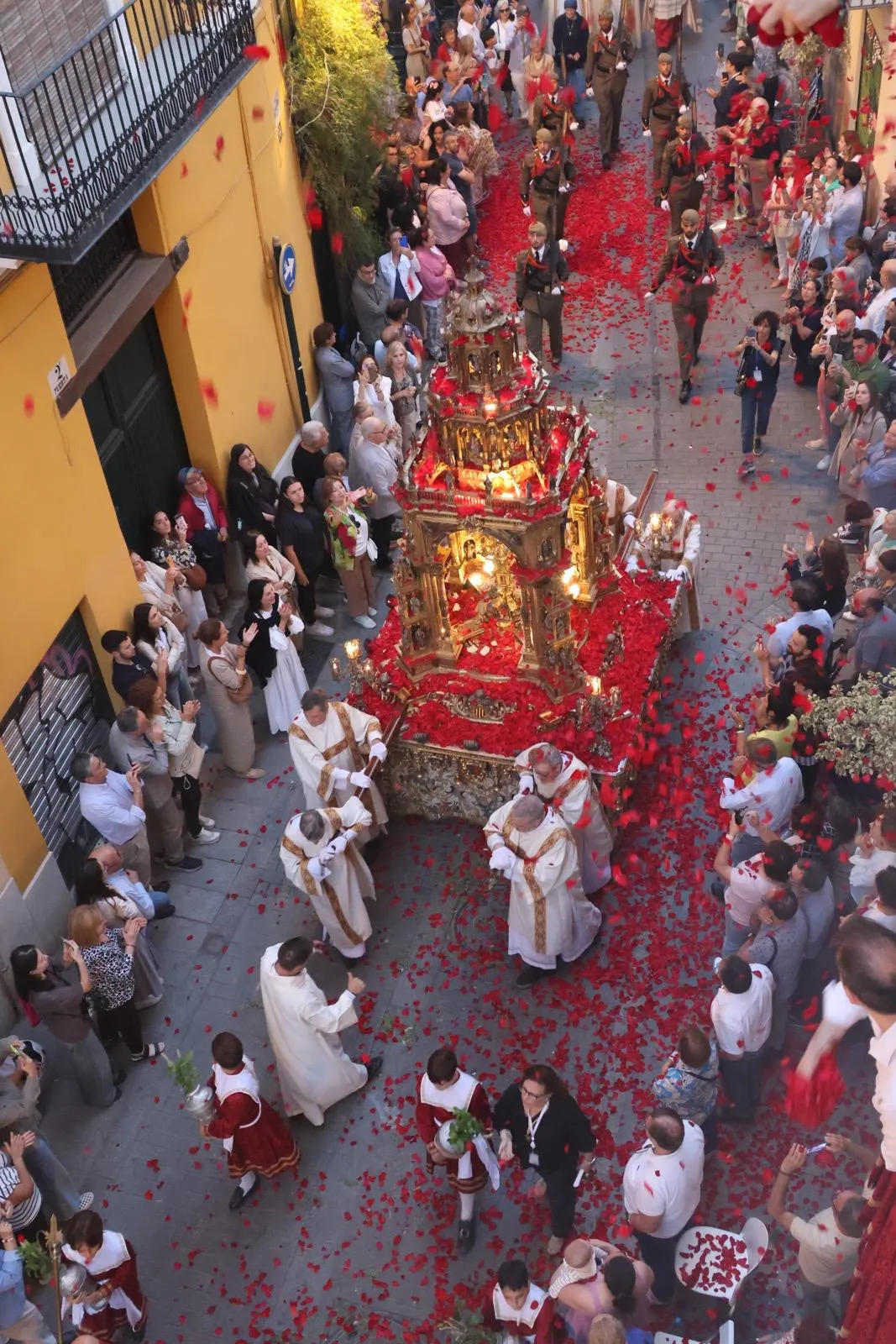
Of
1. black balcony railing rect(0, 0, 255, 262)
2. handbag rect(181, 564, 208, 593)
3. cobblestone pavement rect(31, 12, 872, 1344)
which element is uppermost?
black balcony railing rect(0, 0, 255, 262)

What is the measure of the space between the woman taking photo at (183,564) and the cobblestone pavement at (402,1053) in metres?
1.11

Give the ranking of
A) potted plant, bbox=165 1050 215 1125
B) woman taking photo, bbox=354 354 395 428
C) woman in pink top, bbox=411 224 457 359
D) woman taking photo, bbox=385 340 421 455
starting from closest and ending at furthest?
potted plant, bbox=165 1050 215 1125
woman taking photo, bbox=354 354 395 428
woman taking photo, bbox=385 340 421 455
woman in pink top, bbox=411 224 457 359

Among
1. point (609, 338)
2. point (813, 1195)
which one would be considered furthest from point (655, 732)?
point (609, 338)

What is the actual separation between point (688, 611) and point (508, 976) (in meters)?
3.80

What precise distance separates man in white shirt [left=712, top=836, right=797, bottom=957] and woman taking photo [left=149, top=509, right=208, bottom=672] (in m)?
5.32

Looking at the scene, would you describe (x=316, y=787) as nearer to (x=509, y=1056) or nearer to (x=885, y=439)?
(x=509, y=1056)

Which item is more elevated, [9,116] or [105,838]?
[9,116]

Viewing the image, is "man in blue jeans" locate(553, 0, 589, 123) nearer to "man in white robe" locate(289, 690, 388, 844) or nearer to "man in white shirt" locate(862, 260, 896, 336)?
"man in white shirt" locate(862, 260, 896, 336)

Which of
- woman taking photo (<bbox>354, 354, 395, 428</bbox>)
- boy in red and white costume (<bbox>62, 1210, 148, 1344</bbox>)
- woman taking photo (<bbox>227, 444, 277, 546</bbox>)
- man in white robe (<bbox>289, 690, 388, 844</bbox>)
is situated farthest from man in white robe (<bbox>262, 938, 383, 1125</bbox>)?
woman taking photo (<bbox>354, 354, 395, 428</bbox>)

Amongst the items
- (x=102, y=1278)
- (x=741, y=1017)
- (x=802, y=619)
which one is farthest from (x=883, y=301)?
(x=102, y=1278)

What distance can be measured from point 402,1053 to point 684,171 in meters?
12.5

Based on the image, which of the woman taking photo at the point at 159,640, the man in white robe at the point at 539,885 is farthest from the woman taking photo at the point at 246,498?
the man in white robe at the point at 539,885

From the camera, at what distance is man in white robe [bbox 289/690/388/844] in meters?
9.29

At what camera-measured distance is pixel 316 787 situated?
938cm
